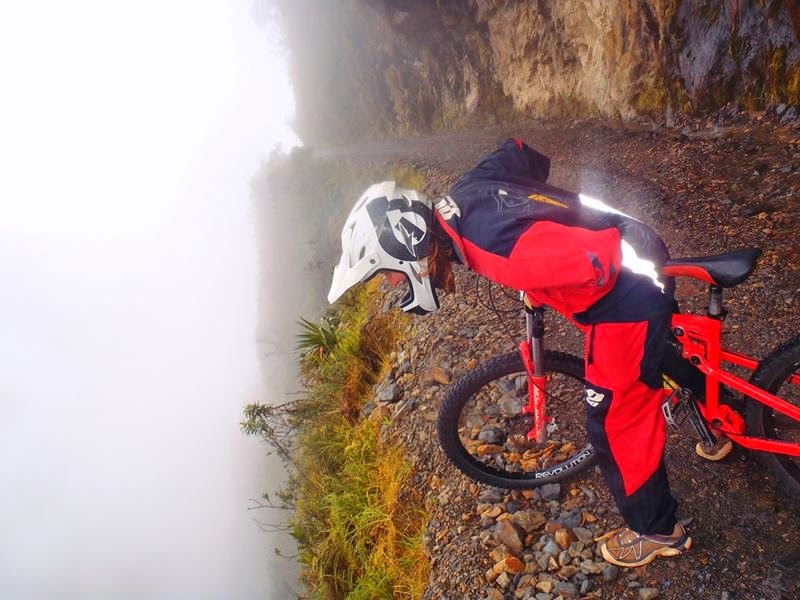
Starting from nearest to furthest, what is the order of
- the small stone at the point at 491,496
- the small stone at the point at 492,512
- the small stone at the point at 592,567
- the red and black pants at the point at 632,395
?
1. the red and black pants at the point at 632,395
2. the small stone at the point at 592,567
3. the small stone at the point at 492,512
4. the small stone at the point at 491,496

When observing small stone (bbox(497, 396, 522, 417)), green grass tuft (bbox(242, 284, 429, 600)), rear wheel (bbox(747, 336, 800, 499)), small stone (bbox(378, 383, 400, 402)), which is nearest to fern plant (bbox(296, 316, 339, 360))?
green grass tuft (bbox(242, 284, 429, 600))

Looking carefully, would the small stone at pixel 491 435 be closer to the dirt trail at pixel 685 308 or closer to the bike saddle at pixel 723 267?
the dirt trail at pixel 685 308

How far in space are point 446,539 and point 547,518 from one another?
0.85 meters

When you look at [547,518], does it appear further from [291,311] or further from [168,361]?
[168,361]

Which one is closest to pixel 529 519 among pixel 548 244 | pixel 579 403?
pixel 579 403

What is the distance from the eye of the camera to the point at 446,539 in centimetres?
386

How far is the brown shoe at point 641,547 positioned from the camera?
9.25 feet

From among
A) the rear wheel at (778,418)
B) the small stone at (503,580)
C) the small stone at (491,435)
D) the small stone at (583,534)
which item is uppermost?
the rear wheel at (778,418)

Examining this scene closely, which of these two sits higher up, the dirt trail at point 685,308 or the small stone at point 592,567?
the dirt trail at point 685,308

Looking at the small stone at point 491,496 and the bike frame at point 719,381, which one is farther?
the small stone at point 491,496

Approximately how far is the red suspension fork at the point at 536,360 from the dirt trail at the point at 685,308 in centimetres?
71

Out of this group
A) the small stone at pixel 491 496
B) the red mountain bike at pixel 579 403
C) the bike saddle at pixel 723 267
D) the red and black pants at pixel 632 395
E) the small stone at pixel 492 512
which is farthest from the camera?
the small stone at pixel 491 496

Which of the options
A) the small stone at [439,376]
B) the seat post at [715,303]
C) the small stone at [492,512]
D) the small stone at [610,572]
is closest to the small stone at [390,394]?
the small stone at [439,376]

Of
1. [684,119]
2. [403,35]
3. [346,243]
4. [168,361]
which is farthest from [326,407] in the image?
[168,361]
